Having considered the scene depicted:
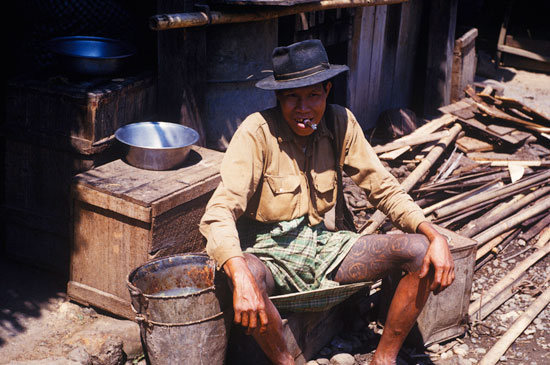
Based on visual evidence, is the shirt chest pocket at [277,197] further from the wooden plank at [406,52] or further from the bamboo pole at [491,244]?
the wooden plank at [406,52]

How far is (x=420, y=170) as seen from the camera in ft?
24.4

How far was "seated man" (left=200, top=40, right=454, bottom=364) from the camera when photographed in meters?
3.98

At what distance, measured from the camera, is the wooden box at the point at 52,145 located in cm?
487

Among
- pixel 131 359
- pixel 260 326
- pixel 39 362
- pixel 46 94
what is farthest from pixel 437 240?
pixel 46 94

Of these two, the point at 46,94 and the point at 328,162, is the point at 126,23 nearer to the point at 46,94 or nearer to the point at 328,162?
the point at 46,94

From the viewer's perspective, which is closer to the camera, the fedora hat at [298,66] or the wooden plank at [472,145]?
the fedora hat at [298,66]

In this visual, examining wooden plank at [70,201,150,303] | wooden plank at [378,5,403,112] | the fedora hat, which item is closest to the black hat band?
the fedora hat

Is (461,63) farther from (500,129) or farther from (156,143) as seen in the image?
(156,143)

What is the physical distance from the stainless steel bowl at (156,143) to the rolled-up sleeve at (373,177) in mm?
1272

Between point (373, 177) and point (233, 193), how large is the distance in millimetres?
1077

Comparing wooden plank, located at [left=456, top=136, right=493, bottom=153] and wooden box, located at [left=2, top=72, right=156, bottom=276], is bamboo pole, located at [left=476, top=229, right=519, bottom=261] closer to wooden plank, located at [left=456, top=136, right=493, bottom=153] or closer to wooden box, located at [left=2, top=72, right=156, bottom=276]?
wooden plank, located at [left=456, top=136, right=493, bottom=153]

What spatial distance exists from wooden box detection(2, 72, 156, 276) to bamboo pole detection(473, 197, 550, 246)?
11.4 feet

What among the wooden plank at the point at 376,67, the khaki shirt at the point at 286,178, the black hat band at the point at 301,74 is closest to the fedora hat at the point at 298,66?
the black hat band at the point at 301,74

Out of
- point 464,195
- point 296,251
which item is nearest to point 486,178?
point 464,195
